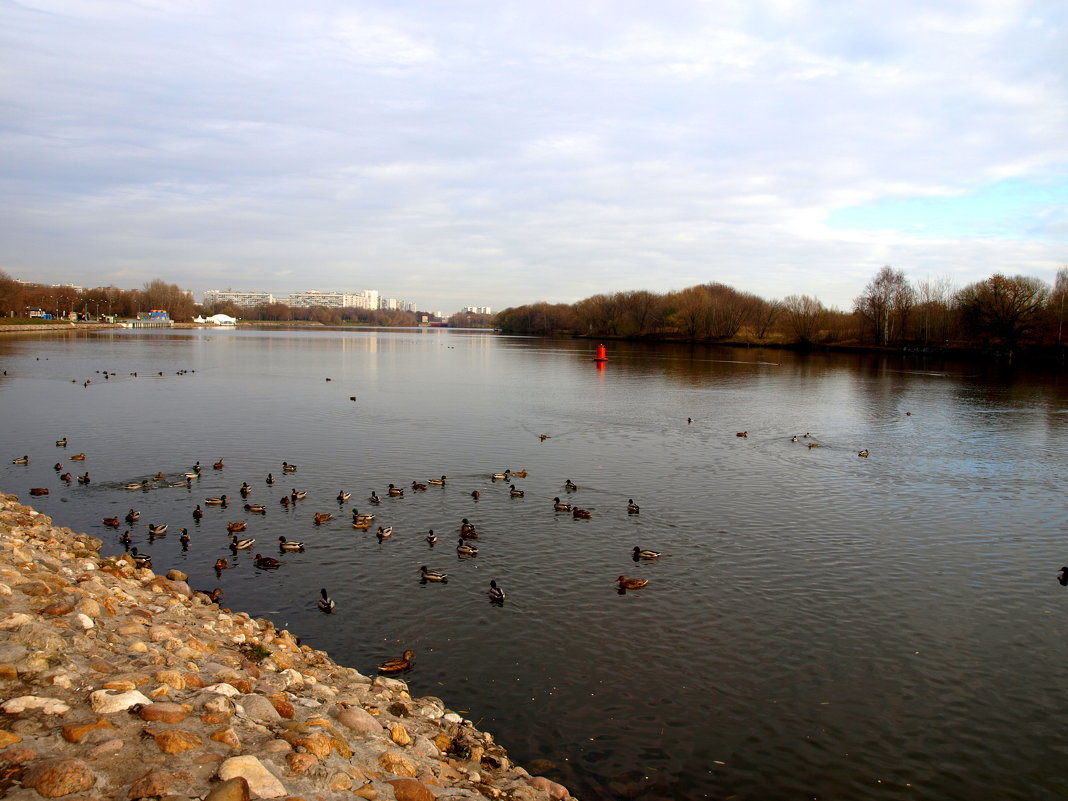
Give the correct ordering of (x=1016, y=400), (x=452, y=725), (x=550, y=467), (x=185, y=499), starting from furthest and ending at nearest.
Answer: (x=1016, y=400) < (x=550, y=467) < (x=185, y=499) < (x=452, y=725)

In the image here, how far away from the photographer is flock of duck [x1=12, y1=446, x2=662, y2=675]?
14316 mm

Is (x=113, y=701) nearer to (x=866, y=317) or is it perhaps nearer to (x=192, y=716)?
(x=192, y=716)

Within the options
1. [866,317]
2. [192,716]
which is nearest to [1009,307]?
[866,317]

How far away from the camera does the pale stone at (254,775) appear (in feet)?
19.6

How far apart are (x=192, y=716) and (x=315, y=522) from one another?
39.3 ft

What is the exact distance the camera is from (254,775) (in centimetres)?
609

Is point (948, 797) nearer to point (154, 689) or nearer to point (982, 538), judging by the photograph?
point (154, 689)

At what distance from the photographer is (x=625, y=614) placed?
13.6 m

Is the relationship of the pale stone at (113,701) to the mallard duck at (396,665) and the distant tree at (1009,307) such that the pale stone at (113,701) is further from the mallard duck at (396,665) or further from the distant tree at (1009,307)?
the distant tree at (1009,307)

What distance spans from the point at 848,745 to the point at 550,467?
678 inches

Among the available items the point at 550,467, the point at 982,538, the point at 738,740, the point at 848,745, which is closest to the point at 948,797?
the point at 848,745

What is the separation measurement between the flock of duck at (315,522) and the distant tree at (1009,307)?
95.1 meters

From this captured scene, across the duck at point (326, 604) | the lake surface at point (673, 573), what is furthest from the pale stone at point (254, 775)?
the duck at point (326, 604)

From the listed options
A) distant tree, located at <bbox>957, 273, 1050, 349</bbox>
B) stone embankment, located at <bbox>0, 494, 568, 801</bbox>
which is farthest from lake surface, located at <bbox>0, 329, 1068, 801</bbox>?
distant tree, located at <bbox>957, 273, 1050, 349</bbox>
